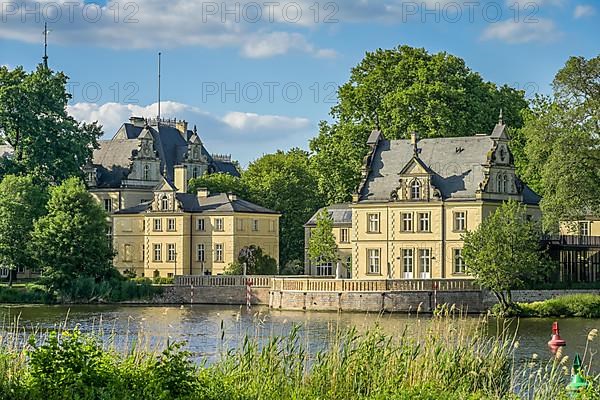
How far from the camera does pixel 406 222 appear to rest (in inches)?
2338

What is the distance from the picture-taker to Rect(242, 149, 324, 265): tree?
248 feet

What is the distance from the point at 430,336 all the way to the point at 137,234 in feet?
173

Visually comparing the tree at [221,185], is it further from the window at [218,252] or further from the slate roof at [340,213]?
the slate roof at [340,213]

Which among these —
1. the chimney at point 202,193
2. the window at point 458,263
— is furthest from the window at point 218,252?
the window at point 458,263

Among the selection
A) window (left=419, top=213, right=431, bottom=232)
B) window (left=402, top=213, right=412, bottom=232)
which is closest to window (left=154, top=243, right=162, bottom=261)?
window (left=402, top=213, right=412, bottom=232)

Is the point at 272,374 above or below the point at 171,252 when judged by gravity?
below

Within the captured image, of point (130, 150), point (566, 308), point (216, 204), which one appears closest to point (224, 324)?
point (566, 308)

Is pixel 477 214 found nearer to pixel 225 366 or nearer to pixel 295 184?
pixel 295 184

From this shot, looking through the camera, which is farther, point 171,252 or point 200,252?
point 171,252

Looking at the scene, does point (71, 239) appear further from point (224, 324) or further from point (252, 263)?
point (224, 324)

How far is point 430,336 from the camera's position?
68.6ft

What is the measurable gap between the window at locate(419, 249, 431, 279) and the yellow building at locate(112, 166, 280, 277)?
1317 centimetres

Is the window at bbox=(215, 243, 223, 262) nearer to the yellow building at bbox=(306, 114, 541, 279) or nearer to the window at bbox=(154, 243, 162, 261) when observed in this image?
the window at bbox=(154, 243, 162, 261)

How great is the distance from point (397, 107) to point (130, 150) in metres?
22.0
